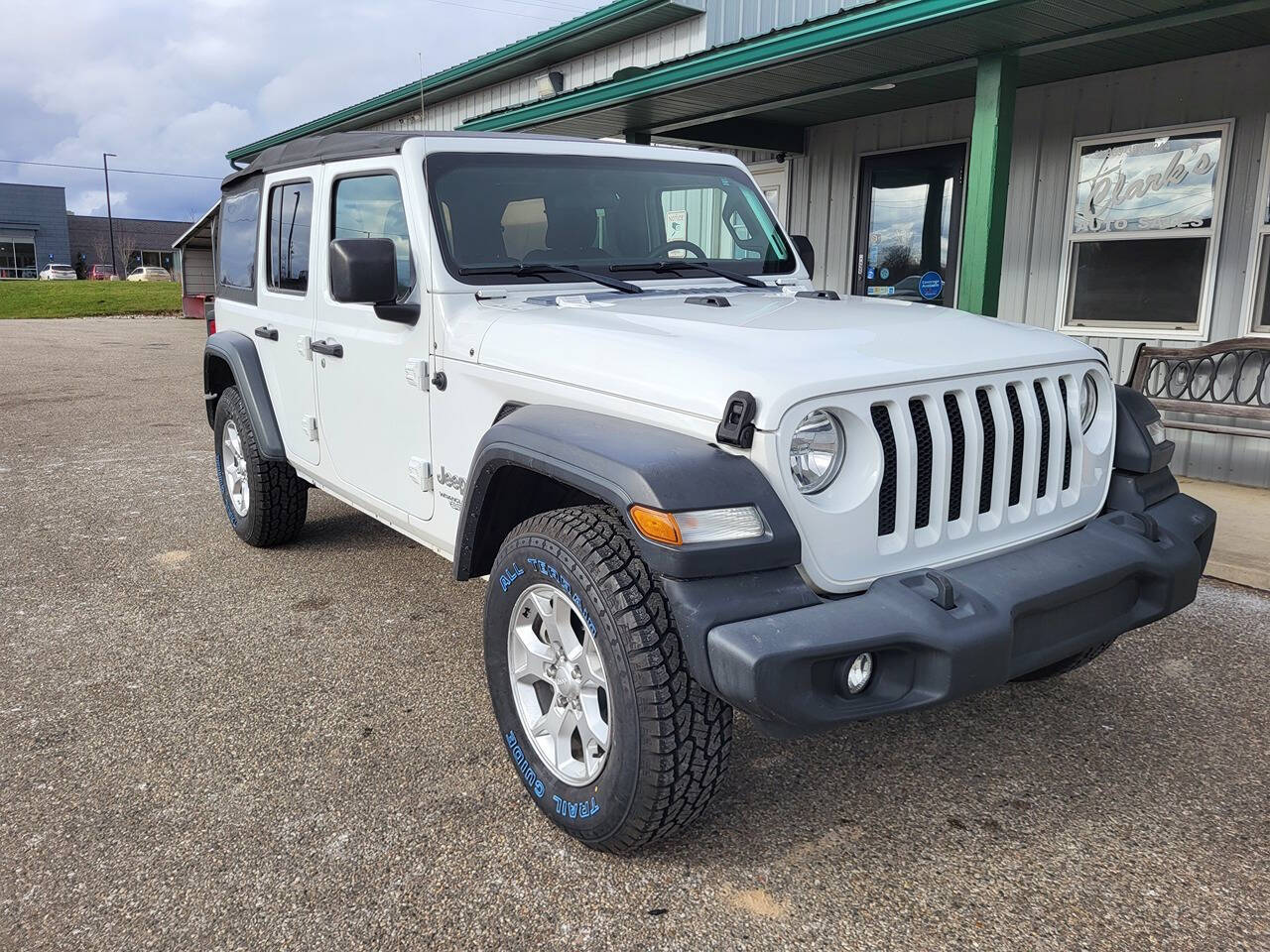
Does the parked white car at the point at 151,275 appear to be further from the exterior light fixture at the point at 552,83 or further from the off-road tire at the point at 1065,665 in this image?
the off-road tire at the point at 1065,665

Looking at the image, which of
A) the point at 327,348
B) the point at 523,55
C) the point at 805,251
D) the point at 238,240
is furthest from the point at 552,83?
the point at 327,348

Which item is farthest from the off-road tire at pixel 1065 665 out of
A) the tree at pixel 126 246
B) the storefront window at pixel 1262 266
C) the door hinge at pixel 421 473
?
the tree at pixel 126 246

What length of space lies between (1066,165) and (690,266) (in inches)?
191

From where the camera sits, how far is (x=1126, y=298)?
7.31 meters

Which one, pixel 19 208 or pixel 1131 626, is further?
pixel 19 208

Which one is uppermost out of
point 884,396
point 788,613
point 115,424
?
point 884,396

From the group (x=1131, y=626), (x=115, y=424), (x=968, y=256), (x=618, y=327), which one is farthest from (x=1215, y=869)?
(x=115, y=424)

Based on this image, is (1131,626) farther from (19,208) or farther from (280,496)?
(19,208)

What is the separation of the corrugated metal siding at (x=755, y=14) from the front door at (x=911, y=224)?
151 centimetres

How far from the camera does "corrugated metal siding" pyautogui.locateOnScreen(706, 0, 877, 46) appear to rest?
9211mm

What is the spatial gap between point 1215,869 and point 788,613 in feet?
4.58

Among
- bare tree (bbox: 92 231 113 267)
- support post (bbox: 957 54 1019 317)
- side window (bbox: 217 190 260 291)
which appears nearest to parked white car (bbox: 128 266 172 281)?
bare tree (bbox: 92 231 113 267)

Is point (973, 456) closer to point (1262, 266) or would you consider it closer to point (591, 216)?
point (591, 216)

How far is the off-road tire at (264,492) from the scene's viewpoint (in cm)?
500
